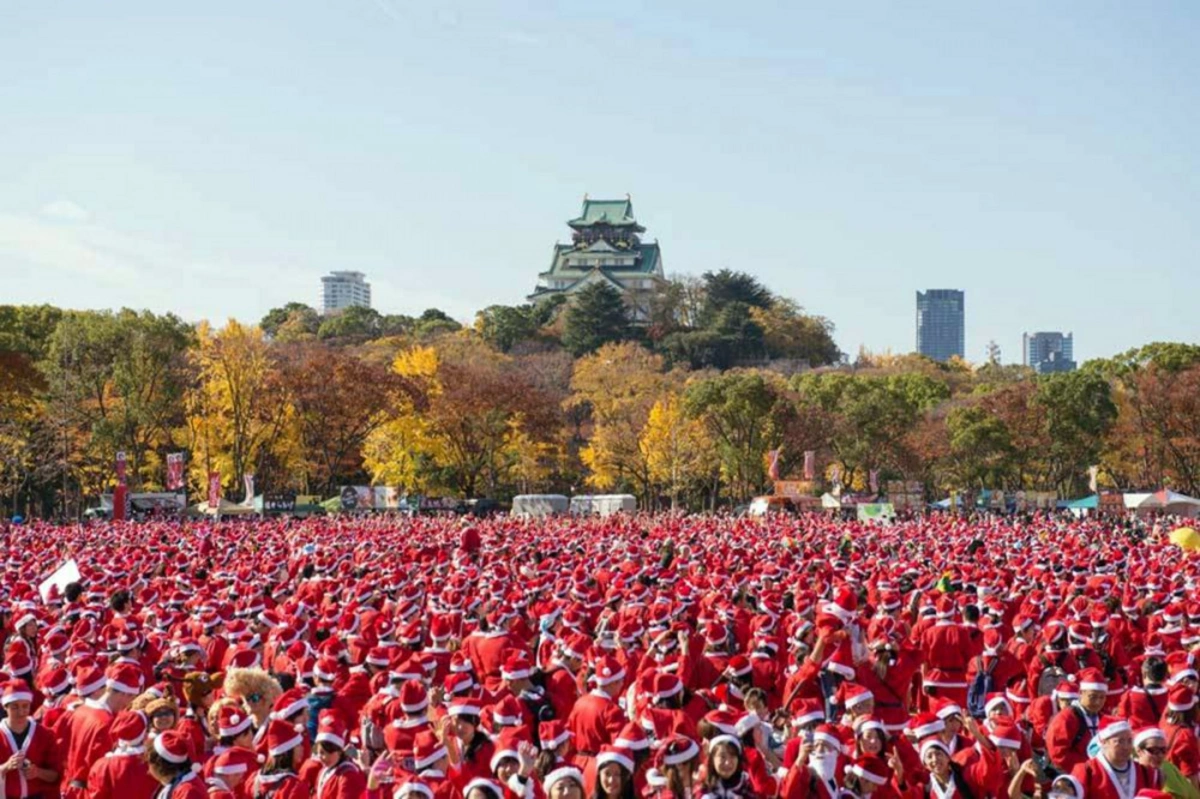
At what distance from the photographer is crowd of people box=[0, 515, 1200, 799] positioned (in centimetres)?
705

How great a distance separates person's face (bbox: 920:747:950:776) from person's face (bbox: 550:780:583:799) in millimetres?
2215

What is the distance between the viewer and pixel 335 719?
730cm

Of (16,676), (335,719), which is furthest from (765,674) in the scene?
(16,676)

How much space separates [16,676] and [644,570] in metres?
10.9

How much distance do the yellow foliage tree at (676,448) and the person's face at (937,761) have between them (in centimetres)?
5321

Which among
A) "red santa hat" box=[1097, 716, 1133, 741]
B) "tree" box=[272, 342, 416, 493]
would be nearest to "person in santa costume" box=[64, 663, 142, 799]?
"red santa hat" box=[1097, 716, 1133, 741]

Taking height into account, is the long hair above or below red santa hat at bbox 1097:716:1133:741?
below

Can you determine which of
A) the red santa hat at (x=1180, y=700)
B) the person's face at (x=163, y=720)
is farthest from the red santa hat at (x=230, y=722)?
the red santa hat at (x=1180, y=700)

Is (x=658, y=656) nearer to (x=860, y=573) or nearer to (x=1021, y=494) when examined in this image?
(x=860, y=573)

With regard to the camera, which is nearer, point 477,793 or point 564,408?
point 477,793

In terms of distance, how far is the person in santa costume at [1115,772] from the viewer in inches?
274

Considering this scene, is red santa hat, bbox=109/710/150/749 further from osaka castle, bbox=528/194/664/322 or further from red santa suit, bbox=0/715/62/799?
osaka castle, bbox=528/194/664/322

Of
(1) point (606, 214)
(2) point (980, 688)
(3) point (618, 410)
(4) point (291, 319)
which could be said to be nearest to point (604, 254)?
(1) point (606, 214)

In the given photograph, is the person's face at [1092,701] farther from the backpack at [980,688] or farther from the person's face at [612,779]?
the person's face at [612,779]
